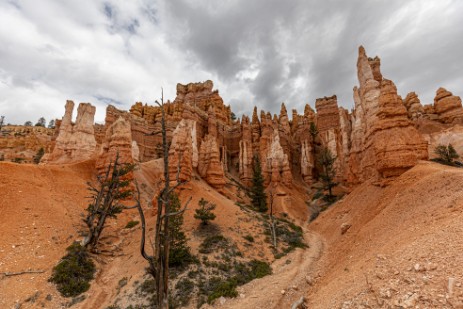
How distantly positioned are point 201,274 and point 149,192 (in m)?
20.2

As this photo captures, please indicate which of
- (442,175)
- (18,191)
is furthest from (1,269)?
(442,175)

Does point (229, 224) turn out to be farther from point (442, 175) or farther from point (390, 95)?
point (390, 95)

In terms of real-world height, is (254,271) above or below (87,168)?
below

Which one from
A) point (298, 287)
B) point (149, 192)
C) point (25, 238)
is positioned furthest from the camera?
point (149, 192)

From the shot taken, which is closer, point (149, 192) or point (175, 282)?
point (175, 282)

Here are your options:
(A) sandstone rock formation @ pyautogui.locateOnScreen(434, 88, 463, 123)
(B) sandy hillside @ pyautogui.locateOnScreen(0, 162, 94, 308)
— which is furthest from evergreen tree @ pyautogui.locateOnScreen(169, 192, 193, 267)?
(A) sandstone rock formation @ pyautogui.locateOnScreen(434, 88, 463, 123)

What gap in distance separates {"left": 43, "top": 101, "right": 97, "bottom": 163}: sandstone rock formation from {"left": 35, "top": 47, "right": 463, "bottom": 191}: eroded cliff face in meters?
0.13

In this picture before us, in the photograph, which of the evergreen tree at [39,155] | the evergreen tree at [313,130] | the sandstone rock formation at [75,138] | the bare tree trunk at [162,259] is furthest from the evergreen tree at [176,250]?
the evergreen tree at [39,155]

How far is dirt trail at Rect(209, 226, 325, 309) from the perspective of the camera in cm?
1161

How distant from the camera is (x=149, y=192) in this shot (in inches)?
1257

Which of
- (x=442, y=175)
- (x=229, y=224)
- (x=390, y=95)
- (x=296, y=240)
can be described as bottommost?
(x=296, y=240)

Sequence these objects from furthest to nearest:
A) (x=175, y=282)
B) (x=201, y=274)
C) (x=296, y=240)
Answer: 1. (x=296, y=240)
2. (x=201, y=274)
3. (x=175, y=282)

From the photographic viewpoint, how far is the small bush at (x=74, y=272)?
13.0 meters

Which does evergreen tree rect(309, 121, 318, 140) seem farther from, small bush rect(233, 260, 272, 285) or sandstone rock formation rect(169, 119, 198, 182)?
small bush rect(233, 260, 272, 285)
